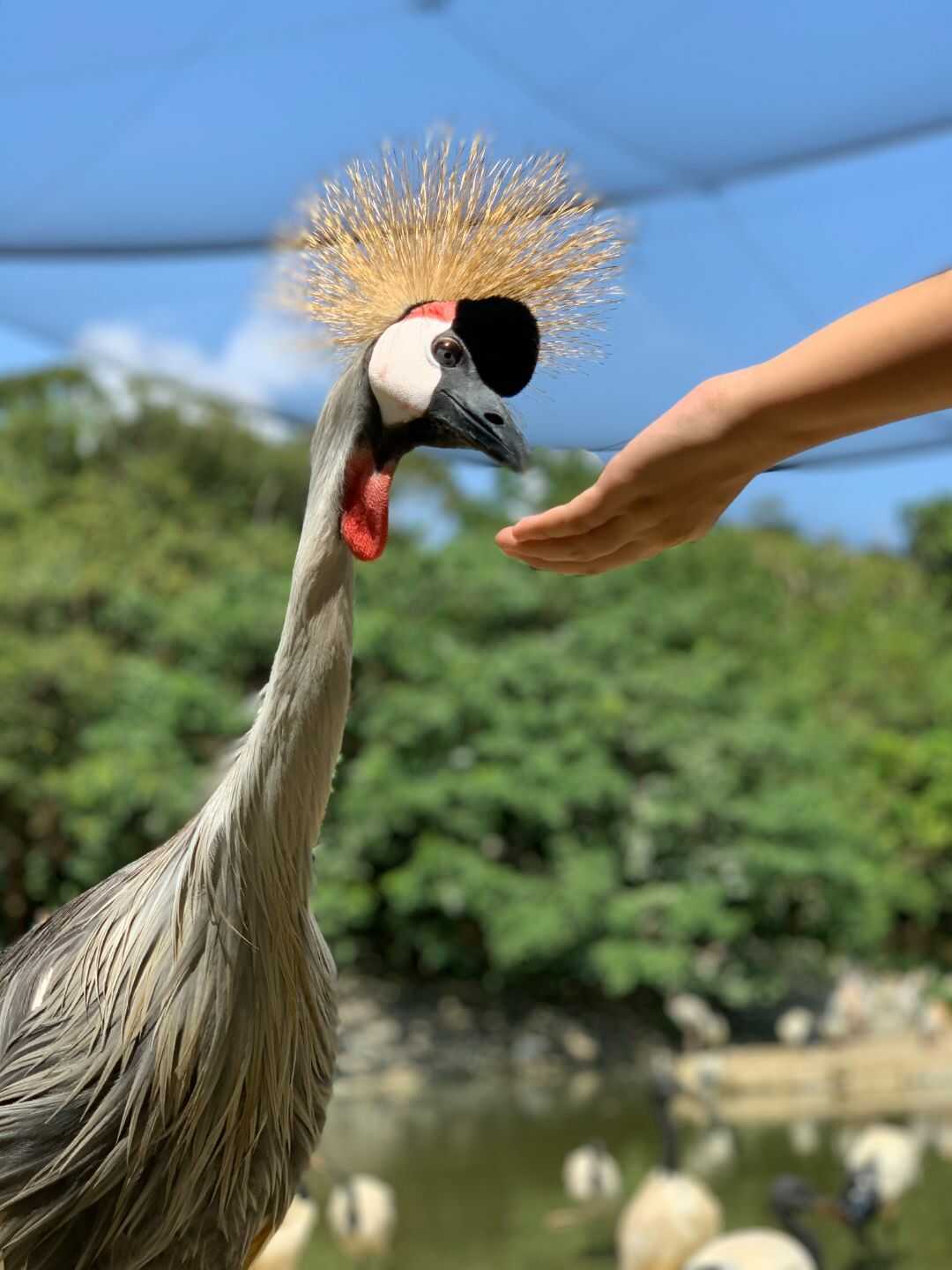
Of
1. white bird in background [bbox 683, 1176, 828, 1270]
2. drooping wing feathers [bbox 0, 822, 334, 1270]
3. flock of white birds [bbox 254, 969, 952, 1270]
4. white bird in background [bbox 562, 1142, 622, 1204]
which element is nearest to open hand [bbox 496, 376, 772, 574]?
drooping wing feathers [bbox 0, 822, 334, 1270]

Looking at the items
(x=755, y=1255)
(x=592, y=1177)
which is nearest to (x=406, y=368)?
(x=755, y=1255)

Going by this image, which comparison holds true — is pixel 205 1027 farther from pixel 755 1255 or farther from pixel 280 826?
pixel 755 1255

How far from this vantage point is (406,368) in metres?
1.29

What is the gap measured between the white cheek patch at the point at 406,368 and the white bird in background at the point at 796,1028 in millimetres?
8476

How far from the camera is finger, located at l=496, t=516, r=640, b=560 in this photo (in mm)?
1233

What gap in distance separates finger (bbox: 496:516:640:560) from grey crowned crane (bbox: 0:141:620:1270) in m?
0.08

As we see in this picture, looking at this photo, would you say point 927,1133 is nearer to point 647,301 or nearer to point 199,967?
point 647,301

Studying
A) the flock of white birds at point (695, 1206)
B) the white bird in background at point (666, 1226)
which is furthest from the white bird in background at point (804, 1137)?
the white bird in background at point (666, 1226)

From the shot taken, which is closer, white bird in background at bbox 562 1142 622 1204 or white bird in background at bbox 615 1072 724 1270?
white bird in background at bbox 615 1072 724 1270

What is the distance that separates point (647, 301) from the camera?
2094 millimetres

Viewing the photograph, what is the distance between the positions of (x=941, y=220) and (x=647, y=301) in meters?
0.43

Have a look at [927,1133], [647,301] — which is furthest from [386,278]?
[927,1133]

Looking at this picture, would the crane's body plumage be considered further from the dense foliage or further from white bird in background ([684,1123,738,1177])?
the dense foliage

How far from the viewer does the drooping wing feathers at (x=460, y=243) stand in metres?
1.35
